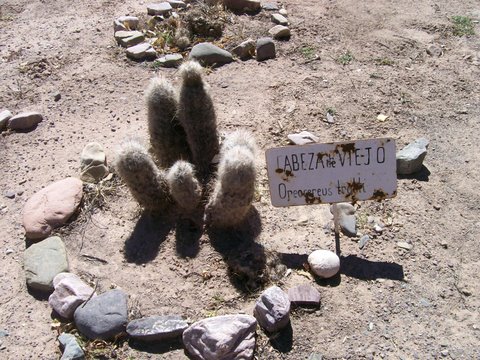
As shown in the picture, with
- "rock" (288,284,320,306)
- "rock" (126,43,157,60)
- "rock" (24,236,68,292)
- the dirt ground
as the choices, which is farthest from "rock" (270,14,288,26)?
Result: "rock" (288,284,320,306)

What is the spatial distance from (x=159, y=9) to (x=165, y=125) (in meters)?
2.91

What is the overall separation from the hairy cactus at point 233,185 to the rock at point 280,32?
2.61 m

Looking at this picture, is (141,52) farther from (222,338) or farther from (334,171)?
(222,338)

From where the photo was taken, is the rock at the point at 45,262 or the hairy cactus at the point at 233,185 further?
the rock at the point at 45,262

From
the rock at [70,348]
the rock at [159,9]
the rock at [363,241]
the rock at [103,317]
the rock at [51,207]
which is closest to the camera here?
the rock at [70,348]

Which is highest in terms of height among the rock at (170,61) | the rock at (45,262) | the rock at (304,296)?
the rock at (170,61)

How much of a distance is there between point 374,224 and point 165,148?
62.8 inches

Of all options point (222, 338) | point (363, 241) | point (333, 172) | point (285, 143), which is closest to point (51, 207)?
point (222, 338)

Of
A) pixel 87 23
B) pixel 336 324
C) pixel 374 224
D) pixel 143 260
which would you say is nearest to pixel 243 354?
pixel 336 324

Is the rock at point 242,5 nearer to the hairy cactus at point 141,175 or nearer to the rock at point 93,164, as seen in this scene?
the rock at point 93,164

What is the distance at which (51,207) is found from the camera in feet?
12.6

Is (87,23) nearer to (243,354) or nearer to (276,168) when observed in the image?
(276,168)

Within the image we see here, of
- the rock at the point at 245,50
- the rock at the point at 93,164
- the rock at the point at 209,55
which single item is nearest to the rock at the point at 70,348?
the rock at the point at 93,164

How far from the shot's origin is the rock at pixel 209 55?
5.49 m
